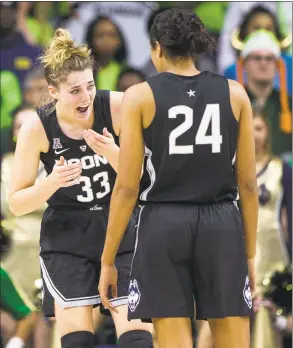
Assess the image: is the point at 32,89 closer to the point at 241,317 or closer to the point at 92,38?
the point at 92,38

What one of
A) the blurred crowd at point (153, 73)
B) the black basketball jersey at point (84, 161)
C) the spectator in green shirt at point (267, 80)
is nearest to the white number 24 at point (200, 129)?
the black basketball jersey at point (84, 161)

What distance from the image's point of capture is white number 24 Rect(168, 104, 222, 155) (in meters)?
2.99

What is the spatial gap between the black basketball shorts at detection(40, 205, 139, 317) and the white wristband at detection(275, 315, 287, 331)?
2.63m

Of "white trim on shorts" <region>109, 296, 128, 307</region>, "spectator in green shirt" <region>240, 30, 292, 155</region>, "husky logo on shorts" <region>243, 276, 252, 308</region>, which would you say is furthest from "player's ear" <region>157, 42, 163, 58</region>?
"spectator in green shirt" <region>240, 30, 292, 155</region>

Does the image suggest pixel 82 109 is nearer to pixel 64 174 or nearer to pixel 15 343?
pixel 64 174

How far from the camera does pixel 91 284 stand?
12.8ft

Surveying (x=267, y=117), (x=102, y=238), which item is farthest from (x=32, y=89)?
(x=102, y=238)

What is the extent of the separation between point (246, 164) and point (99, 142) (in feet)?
2.92

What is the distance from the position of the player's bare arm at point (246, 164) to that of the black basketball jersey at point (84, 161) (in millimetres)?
927

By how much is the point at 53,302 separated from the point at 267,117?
3.05m

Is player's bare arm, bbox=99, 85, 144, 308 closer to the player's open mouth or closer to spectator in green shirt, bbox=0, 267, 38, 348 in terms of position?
Answer: the player's open mouth

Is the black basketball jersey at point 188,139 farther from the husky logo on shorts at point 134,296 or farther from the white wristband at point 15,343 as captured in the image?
the white wristband at point 15,343

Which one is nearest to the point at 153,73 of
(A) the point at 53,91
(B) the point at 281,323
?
(B) the point at 281,323

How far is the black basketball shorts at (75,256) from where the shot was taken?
12.7ft
